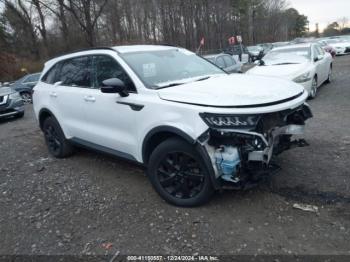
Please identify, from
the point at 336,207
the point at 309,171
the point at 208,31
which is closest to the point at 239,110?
the point at 336,207

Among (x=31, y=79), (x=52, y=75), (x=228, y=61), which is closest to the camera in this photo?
(x=52, y=75)

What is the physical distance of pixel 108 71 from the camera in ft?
15.3

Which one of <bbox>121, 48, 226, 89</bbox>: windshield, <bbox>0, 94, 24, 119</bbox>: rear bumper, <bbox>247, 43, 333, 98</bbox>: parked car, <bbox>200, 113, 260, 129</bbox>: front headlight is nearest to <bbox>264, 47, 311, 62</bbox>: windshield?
<bbox>247, 43, 333, 98</bbox>: parked car

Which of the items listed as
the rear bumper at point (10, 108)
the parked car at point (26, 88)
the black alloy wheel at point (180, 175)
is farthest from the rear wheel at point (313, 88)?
the parked car at point (26, 88)

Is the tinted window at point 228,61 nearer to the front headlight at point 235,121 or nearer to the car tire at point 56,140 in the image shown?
the car tire at point 56,140

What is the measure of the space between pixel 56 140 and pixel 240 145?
12.3 ft

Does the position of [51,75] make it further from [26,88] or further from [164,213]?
[26,88]

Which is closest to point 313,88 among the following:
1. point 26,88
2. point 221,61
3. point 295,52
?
point 295,52

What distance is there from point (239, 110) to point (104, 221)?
75.5 inches

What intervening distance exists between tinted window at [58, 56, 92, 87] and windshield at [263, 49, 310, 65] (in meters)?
6.37

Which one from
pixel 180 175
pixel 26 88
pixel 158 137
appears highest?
pixel 158 137

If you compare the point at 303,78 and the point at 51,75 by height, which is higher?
the point at 51,75

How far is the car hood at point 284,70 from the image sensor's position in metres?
8.61

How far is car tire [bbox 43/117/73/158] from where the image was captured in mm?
5789
